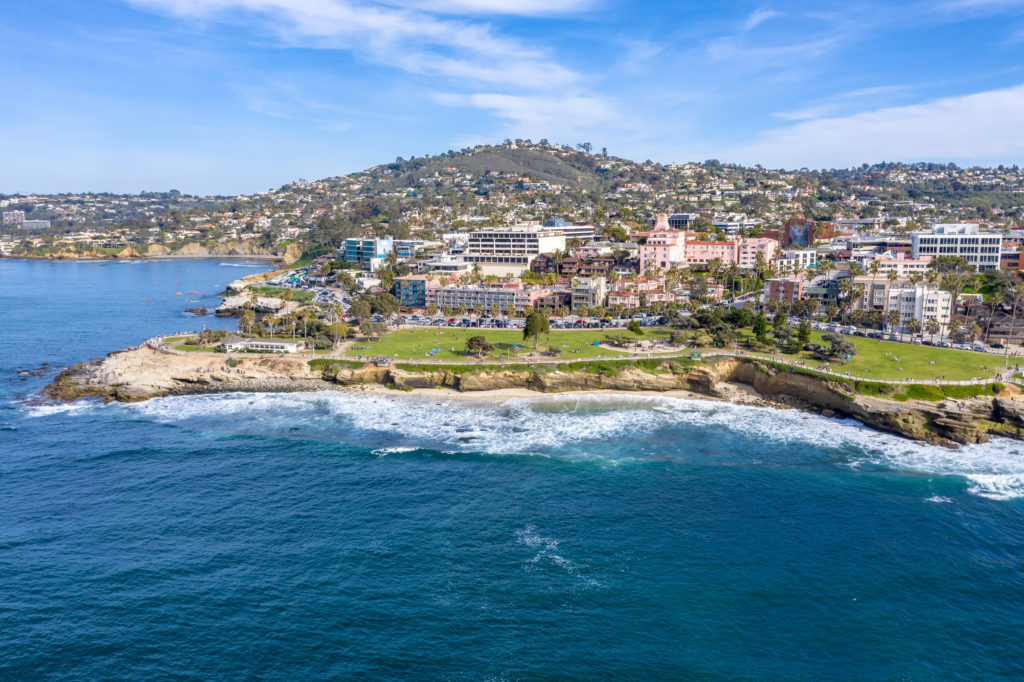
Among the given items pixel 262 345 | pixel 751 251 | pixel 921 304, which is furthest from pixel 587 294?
pixel 262 345

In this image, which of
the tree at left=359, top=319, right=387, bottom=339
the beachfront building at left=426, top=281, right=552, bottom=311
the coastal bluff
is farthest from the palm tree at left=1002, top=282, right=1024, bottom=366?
the tree at left=359, top=319, right=387, bottom=339

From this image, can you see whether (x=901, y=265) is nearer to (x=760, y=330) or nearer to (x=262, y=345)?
(x=760, y=330)

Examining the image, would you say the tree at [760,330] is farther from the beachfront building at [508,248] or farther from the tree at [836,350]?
the beachfront building at [508,248]

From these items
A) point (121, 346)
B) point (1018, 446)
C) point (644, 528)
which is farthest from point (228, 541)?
point (121, 346)

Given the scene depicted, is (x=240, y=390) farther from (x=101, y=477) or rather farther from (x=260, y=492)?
(x=260, y=492)

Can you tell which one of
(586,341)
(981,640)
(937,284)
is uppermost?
(937,284)

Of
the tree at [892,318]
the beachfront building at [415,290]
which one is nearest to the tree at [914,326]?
the tree at [892,318]

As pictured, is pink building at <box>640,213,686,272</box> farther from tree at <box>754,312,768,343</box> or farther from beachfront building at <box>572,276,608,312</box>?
Result: tree at <box>754,312,768,343</box>
